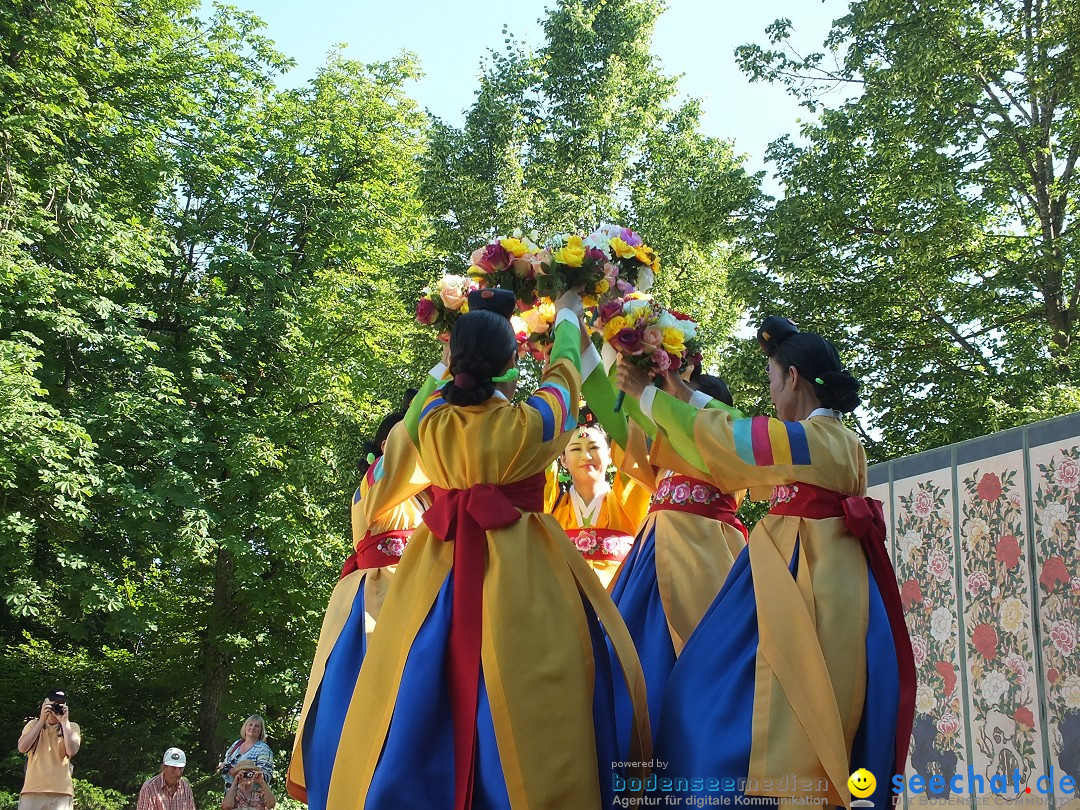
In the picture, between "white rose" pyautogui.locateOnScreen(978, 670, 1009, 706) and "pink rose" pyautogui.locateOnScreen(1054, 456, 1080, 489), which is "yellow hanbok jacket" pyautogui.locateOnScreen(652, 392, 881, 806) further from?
"white rose" pyautogui.locateOnScreen(978, 670, 1009, 706)

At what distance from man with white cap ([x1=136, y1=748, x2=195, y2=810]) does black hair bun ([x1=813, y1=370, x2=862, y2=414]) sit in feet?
21.9

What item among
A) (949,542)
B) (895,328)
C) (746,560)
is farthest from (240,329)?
(746,560)

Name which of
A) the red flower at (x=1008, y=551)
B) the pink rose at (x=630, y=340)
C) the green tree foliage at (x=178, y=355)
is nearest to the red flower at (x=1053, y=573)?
the red flower at (x=1008, y=551)

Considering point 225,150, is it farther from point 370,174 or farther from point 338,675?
point 338,675

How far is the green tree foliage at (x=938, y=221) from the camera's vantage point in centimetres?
971

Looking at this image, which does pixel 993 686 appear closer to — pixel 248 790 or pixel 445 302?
pixel 445 302

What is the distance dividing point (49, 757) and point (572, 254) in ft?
26.1

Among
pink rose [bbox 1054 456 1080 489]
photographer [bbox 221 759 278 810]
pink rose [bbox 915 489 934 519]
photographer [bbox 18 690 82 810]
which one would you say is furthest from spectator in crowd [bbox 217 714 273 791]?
pink rose [bbox 1054 456 1080 489]

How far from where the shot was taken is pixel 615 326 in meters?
3.83

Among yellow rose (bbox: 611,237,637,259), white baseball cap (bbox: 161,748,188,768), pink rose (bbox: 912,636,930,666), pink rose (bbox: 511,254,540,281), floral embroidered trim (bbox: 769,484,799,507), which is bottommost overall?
white baseball cap (bbox: 161,748,188,768)

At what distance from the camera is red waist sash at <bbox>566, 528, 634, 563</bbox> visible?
487 centimetres

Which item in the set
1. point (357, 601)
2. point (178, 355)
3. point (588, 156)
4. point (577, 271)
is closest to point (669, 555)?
point (577, 271)

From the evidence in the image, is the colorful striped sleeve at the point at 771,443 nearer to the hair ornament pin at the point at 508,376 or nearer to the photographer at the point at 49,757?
the hair ornament pin at the point at 508,376

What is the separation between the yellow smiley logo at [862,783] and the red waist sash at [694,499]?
3.95 feet
